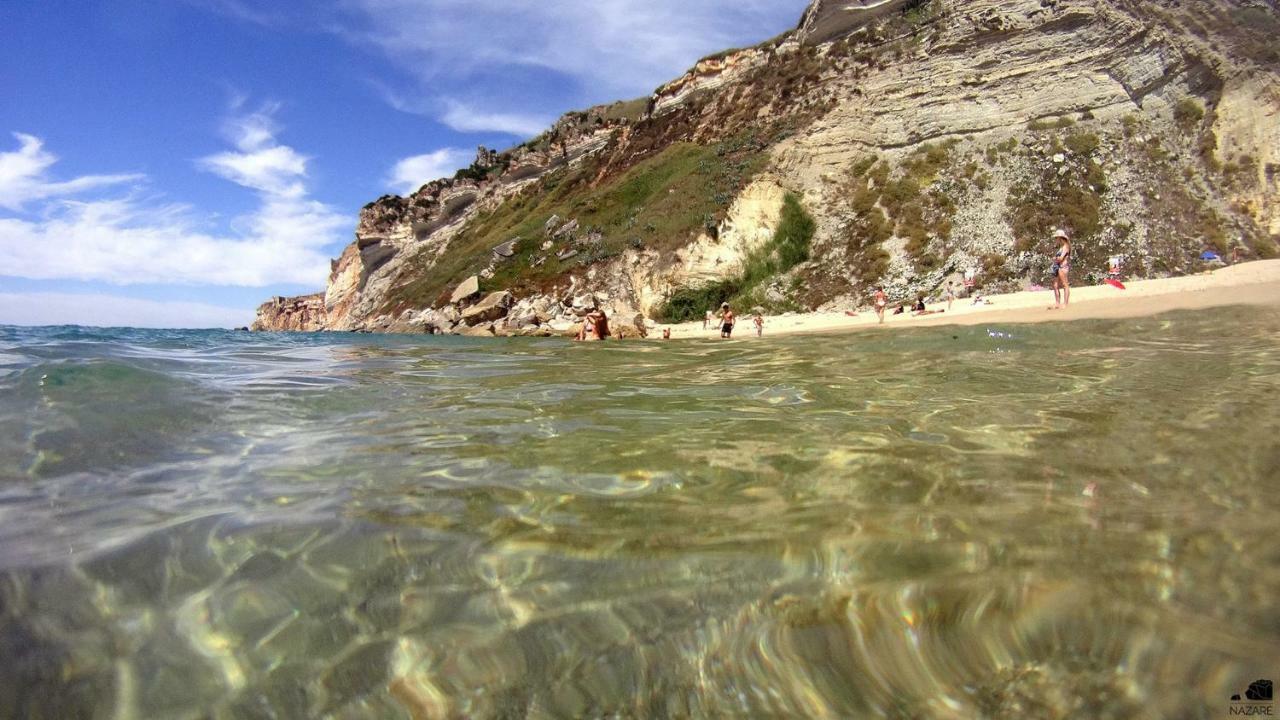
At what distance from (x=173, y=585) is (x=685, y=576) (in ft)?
6.59

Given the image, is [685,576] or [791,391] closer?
[685,576]

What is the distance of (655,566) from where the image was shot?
2268mm

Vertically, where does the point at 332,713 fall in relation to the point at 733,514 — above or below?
below

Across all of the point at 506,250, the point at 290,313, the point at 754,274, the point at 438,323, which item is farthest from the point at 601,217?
the point at 290,313

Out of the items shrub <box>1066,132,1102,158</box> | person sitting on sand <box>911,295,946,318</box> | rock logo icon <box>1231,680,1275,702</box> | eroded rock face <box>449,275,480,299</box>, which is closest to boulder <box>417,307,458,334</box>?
eroded rock face <box>449,275,480,299</box>

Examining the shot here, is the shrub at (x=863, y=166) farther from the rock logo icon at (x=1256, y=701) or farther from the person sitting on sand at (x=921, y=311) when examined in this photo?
the rock logo icon at (x=1256, y=701)

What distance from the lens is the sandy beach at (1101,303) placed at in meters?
14.3

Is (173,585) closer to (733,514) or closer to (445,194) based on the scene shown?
(733,514)

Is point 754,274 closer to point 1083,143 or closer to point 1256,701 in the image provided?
point 1083,143

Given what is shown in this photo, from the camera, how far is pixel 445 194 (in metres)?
72.2

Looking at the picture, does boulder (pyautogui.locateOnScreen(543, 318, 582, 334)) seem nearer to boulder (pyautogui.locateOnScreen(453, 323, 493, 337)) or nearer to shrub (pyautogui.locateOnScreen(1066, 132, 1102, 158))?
boulder (pyautogui.locateOnScreen(453, 323, 493, 337))

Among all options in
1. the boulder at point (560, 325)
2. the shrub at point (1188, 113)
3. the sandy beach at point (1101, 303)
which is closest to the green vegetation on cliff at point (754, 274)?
the sandy beach at point (1101, 303)

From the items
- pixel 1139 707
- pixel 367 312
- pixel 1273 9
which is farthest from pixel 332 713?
pixel 367 312

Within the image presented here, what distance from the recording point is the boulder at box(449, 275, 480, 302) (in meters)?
45.4
